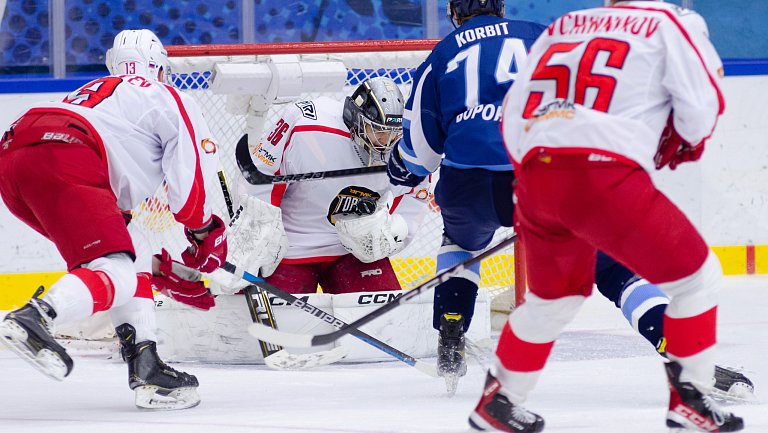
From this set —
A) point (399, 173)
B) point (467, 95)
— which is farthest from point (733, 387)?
point (399, 173)

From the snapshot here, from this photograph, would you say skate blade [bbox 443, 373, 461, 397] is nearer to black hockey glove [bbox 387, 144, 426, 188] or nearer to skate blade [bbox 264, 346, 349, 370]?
black hockey glove [bbox 387, 144, 426, 188]

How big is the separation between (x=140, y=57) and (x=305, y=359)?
1.02m

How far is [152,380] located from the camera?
9.64 ft

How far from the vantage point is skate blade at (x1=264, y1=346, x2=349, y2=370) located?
144 inches

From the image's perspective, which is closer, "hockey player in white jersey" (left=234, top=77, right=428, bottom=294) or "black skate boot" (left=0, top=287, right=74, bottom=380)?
"black skate boot" (left=0, top=287, right=74, bottom=380)

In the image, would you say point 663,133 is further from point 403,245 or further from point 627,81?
point 403,245

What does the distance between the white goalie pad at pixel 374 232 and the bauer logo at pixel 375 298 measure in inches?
7.4

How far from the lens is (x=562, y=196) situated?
208 centimetres

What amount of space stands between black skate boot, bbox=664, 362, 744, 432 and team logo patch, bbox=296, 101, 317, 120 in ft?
6.73

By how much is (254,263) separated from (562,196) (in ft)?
6.27

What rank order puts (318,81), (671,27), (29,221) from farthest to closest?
(318,81), (29,221), (671,27)

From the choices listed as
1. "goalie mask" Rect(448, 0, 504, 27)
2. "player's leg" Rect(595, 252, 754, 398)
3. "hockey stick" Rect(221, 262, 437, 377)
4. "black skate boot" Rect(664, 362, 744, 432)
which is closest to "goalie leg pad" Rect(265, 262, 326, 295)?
"hockey stick" Rect(221, 262, 437, 377)

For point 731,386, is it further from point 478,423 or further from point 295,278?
point 295,278

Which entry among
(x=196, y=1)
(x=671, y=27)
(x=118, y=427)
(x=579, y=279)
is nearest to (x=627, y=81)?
(x=671, y=27)
